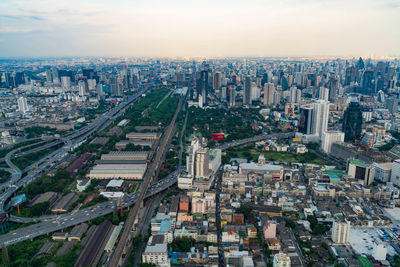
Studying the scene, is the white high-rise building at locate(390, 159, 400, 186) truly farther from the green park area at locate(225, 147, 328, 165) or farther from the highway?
the highway

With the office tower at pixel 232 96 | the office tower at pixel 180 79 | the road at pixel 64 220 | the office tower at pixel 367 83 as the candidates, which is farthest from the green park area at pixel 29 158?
the office tower at pixel 367 83

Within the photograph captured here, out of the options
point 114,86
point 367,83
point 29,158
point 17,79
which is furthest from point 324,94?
point 17,79

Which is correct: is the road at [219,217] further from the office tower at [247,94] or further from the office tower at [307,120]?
the office tower at [247,94]

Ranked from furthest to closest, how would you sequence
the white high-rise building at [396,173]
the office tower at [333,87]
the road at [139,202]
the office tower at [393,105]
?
the office tower at [333,87]
the office tower at [393,105]
the white high-rise building at [396,173]
the road at [139,202]

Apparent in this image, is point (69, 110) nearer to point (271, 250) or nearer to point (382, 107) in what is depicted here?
point (271, 250)

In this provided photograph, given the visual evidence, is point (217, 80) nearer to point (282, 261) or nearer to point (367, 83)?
point (367, 83)
